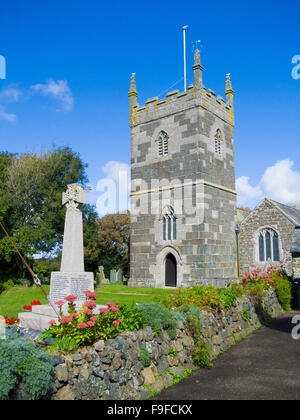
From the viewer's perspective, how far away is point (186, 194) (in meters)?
23.0

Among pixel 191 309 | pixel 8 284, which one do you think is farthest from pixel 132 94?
pixel 191 309

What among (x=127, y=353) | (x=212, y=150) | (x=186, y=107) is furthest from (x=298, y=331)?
(x=186, y=107)

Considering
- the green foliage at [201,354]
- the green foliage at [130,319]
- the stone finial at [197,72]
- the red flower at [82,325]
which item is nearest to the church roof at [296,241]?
the stone finial at [197,72]

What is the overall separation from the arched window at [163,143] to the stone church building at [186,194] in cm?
7

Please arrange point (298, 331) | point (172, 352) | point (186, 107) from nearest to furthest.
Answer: point (172, 352), point (298, 331), point (186, 107)

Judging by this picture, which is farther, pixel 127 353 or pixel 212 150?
pixel 212 150

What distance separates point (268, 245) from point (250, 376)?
59.3ft

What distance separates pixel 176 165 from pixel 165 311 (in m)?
16.3

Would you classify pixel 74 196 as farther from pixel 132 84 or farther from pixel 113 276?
pixel 113 276
